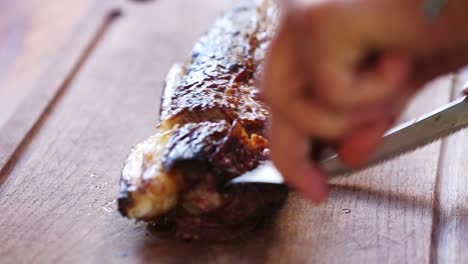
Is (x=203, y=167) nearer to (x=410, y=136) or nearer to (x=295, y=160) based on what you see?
(x=295, y=160)

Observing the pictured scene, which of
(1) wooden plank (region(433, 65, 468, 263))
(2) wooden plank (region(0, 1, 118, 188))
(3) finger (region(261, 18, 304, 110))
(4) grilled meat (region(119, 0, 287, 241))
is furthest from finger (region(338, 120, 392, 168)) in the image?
(2) wooden plank (region(0, 1, 118, 188))

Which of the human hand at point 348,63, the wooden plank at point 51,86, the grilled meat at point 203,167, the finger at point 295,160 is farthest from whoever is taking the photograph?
the wooden plank at point 51,86

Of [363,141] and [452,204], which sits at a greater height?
[363,141]

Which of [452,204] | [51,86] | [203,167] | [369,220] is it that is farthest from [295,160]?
[51,86]

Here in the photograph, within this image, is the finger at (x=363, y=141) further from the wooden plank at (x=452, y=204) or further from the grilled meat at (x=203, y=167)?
the wooden plank at (x=452, y=204)

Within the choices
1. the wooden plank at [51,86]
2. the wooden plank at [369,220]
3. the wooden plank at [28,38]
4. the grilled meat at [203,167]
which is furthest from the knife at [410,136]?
the wooden plank at [28,38]

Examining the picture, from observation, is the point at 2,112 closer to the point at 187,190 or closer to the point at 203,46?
the point at 203,46

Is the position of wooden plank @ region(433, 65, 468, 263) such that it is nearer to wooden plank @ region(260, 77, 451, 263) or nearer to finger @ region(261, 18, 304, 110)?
wooden plank @ region(260, 77, 451, 263)

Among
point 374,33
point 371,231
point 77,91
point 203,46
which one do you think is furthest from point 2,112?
point 374,33
